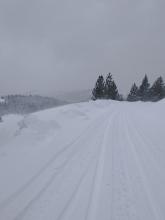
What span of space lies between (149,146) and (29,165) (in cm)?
464

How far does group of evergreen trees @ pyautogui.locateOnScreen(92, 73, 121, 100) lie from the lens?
46.7m

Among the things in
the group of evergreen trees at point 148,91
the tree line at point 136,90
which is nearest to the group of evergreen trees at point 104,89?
the tree line at point 136,90

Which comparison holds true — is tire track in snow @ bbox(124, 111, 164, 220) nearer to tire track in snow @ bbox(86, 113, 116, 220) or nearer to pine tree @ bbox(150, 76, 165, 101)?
tire track in snow @ bbox(86, 113, 116, 220)

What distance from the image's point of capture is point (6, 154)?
504 centimetres

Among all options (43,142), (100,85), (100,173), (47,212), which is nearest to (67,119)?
(43,142)

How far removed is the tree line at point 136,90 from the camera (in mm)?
46844

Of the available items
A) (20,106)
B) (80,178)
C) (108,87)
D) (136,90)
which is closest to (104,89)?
(108,87)

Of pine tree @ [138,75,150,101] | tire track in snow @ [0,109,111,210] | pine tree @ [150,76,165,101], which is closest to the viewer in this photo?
tire track in snow @ [0,109,111,210]

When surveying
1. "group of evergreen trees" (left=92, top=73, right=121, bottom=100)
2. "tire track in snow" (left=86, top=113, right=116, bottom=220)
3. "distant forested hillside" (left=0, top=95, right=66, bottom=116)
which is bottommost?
"tire track in snow" (left=86, top=113, right=116, bottom=220)

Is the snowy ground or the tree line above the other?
the tree line

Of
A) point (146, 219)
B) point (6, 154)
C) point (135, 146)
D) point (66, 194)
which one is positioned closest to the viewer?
point (146, 219)

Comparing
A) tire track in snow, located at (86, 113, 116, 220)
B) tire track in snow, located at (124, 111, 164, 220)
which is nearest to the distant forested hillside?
tire track in snow, located at (86, 113, 116, 220)

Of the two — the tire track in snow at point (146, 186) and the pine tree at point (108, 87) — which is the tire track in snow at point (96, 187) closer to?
the tire track in snow at point (146, 186)

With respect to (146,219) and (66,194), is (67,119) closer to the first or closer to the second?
(66,194)
